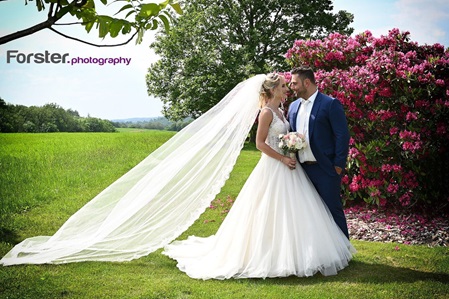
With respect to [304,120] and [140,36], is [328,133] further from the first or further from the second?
[140,36]

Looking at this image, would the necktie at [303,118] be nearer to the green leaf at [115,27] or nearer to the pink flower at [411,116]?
the pink flower at [411,116]

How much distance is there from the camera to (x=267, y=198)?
4812 millimetres

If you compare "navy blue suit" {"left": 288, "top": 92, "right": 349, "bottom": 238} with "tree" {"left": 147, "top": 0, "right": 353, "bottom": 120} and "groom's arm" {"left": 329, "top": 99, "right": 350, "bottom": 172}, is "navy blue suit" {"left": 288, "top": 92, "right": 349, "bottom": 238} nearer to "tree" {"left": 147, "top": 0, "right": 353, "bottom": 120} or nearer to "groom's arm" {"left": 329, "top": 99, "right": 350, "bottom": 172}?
"groom's arm" {"left": 329, "top": 99, "right": 350, "bottom": 172}

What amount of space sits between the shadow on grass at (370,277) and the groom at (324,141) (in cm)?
45

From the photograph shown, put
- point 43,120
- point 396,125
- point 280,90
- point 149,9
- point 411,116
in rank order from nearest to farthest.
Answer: point 149,9, point 280,90, point 411,116, point 396,125, point 43,120

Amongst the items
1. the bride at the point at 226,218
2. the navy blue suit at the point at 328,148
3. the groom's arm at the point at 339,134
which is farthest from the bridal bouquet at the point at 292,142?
the groom's arm at the point at 339,134

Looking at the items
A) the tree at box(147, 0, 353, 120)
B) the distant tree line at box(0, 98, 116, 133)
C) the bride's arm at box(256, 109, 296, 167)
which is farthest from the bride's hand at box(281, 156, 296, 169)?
the tree at box(147, 0, 353, 120)

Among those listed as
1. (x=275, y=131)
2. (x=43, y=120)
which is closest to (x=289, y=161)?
(x=275, y=131)

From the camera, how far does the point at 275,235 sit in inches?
184

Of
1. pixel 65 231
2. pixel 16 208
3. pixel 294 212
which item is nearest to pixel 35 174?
pixel 16 208

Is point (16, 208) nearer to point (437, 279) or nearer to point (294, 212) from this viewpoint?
point (294, 212)

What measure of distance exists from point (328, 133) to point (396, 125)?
2654 millimetres

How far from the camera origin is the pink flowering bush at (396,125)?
700 centimetres

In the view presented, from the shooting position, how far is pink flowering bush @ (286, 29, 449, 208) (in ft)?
23.0
